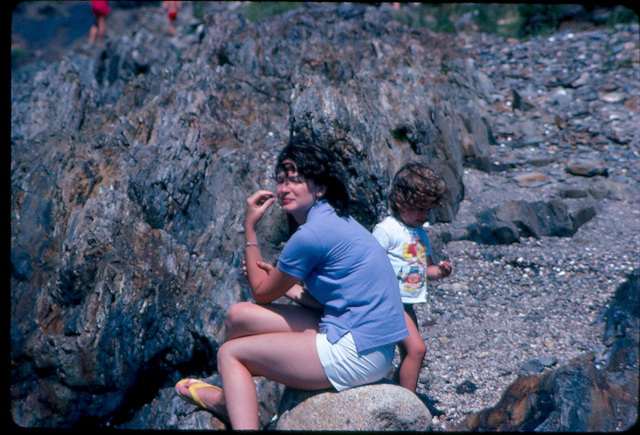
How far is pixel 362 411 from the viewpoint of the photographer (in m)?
3.32

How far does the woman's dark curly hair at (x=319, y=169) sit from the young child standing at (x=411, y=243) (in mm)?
532

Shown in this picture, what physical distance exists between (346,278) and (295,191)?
2.19ft

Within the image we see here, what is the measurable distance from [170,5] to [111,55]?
22.7 ft

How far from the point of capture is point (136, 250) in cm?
584

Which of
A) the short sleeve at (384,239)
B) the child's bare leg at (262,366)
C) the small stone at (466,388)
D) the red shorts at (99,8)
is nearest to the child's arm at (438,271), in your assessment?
the short sleeve at (384,239)

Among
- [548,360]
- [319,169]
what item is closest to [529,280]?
[548,360]

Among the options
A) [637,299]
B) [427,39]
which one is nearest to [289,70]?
[427,39]

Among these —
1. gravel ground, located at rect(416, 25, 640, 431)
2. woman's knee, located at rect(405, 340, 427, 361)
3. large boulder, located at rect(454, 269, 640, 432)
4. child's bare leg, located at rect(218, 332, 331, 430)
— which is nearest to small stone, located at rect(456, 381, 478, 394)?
gravel ground, located at rect(416, 25, 640, 431)

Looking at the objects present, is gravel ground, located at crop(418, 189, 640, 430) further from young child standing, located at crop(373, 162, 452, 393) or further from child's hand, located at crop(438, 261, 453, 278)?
child's hand, located at crop(438, 261, 453, 278)

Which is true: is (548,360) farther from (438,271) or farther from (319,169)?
(319,169)

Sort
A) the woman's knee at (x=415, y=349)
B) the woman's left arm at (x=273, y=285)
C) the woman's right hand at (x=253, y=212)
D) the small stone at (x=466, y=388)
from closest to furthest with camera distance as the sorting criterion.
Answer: the woman's left arm at (x=273, y=285)
the woman's right hand at (x=253, y=212)
the woman's knee at (x=415, y=349)
the small stone at (x=466, y=388)

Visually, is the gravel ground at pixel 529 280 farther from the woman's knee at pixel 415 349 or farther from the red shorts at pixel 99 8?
the red shorts at pixel 99 8

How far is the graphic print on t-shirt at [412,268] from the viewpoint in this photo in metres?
3.92

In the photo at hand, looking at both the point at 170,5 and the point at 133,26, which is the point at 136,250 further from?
the point at 133,26
